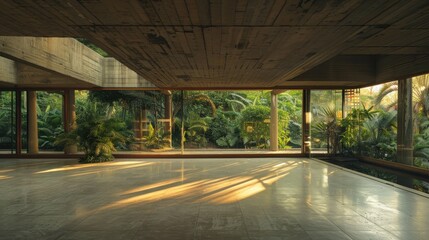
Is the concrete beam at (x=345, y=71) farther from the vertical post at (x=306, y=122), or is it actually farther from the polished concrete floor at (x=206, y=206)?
the polished concrete floor at (x=206, y=206)

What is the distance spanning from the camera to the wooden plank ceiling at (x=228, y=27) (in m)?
3.49

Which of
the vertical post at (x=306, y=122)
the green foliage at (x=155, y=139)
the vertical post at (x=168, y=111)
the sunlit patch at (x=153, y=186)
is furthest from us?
the vertical post at (x=168, y=111)

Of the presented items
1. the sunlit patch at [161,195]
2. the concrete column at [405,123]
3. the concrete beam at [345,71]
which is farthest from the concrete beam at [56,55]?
the concrete column at [405,123]

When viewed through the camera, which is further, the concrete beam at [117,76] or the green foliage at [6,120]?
the green foliage at [6,120]

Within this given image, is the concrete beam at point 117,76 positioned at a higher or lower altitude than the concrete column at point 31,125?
higher

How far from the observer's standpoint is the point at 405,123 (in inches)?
370

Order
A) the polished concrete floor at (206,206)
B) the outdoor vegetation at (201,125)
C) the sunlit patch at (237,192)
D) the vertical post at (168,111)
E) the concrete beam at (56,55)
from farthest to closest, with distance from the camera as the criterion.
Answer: the vertical post at (168,111)
the outdoor vegetation at (201,125)
the concrete beam at (56,55)
the sunlit patch at (237,192)
the polished concrete floor at (206,206)

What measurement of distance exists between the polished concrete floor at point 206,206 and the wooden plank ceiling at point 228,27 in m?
2.55

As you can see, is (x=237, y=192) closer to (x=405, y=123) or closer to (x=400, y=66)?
(x=400, y=66)

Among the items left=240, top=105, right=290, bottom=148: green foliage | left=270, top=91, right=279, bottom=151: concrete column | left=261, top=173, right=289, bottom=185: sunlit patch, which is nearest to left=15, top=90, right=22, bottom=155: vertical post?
left=240, top=105, right=290, bottom=148: green foliage

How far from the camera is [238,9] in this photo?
3582 mm

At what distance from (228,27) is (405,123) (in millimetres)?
7660

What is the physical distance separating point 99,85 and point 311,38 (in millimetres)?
8567

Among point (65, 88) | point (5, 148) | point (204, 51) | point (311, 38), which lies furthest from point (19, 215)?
point (5, 148)
